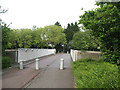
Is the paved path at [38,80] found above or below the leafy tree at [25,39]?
below

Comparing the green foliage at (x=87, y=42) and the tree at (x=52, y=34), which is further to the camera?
the tree at (x=52, y=34)

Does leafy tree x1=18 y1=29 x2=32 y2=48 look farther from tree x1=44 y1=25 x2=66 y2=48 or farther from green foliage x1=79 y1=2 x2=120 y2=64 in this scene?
green foliage x1=79 y1=2 x2=120 y2=64

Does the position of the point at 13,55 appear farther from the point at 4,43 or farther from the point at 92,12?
the point at 92,12

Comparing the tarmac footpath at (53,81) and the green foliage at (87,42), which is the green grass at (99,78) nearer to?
the tarmac footpath at (53,81)

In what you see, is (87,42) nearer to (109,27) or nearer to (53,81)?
(109,27)

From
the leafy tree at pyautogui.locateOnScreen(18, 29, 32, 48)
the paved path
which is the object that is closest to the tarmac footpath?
the paved path

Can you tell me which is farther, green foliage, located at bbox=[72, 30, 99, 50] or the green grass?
green foliage, located at bbox=[72, 30, 99, 50]

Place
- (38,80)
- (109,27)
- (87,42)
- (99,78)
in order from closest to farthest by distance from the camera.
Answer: (99,78), (109,27), (38,80), (87,42)

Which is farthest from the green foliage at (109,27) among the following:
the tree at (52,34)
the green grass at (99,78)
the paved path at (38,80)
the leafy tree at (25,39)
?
the tree at (52,34)

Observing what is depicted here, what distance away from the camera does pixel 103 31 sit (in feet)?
18.5

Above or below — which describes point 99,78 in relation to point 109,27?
below

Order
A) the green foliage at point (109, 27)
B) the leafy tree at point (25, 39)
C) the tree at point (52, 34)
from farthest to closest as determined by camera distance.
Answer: the tree at point (52, 34)
the leafy tree at point (25, 39)
the green foliage at point (109, 27)

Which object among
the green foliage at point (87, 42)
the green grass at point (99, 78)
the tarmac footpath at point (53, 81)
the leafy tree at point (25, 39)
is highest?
the leafy tree at point (25, 39)

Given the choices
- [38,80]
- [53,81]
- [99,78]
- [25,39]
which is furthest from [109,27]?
[25,39]
